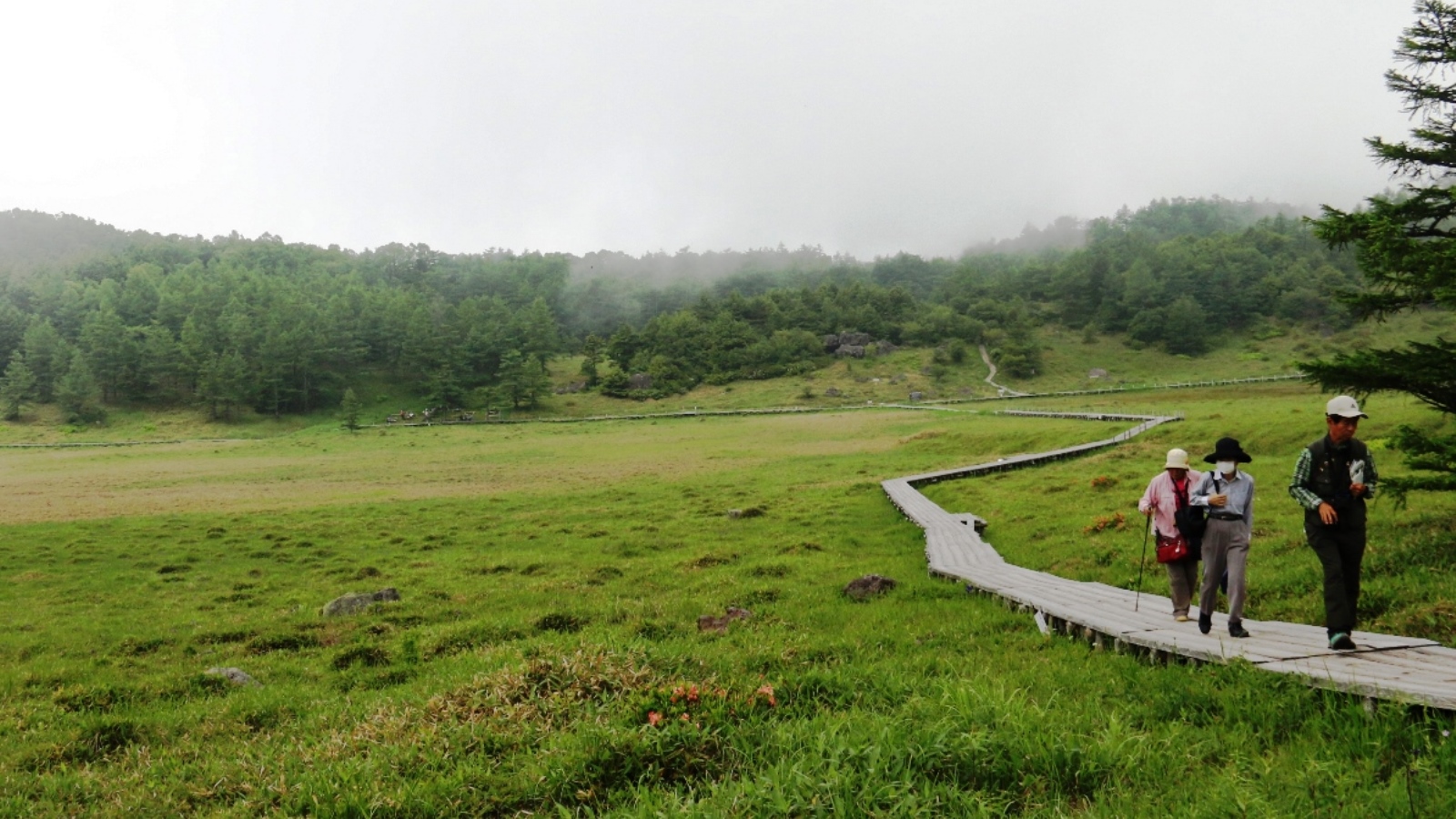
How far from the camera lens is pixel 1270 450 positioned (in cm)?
3012

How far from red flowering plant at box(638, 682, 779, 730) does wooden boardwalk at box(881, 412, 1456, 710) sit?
187 inches

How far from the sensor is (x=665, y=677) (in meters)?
7.32

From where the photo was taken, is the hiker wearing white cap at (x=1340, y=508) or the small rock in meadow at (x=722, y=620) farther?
the small rock in meadow at (x=722, y=620)

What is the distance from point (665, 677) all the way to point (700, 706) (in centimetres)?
96

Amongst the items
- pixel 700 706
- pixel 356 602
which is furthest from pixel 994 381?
pixel 700 706

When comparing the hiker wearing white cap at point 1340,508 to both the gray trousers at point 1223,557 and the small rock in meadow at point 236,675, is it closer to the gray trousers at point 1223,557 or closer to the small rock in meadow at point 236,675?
the gray trousers at point 1223,557

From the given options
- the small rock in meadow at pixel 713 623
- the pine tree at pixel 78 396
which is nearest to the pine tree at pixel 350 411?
the pine tree at pixel 78 396

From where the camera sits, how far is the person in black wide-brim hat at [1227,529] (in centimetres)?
821

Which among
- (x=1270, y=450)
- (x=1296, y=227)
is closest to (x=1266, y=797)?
(x=1270, y=450)

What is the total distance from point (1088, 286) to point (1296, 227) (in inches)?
3353

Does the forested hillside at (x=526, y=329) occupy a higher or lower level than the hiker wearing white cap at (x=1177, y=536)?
higher

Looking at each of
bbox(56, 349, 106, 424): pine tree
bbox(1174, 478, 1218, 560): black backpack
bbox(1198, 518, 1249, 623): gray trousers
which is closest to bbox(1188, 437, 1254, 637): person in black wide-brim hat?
bbox(1198, 518, 1249, 623): gray trousers

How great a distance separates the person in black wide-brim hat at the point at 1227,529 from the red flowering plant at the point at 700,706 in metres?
5.45

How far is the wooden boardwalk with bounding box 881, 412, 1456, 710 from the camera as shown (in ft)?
20.2
